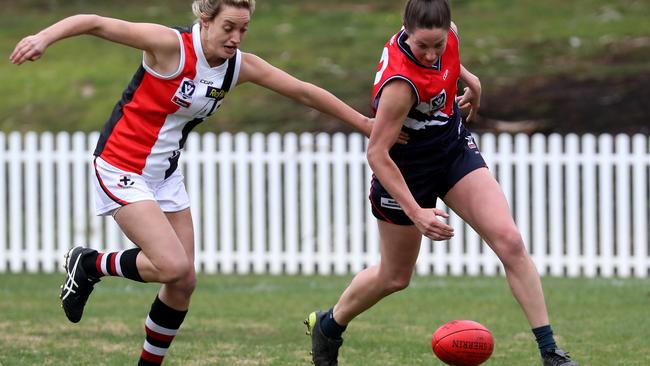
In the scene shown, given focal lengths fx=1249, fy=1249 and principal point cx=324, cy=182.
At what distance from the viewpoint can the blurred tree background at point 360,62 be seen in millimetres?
16188

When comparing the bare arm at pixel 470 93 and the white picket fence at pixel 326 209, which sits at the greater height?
the bare arm at pixel 470 93

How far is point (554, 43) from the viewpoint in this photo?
789 inches

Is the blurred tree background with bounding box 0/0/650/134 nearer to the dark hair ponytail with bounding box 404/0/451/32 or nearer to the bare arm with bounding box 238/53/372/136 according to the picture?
the bare arm with bounding box 238/53/372/136

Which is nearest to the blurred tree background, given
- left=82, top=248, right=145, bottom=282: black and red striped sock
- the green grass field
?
the green grass field

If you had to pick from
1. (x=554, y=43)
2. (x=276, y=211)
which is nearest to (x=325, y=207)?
(x=276, y=211)

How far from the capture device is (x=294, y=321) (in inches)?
357

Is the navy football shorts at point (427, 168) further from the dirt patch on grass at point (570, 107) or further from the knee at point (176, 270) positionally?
the dirt patch on grass at point (570, 107)

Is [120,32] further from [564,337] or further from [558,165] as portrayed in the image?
[558,165]

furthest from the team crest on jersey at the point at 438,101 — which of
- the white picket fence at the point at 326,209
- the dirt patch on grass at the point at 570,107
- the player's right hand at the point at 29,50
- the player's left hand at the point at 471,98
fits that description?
the dirt patch on grass at the point at 570,107

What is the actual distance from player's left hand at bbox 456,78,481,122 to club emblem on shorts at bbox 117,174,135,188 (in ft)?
5.74

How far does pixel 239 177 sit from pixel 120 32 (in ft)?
23.1

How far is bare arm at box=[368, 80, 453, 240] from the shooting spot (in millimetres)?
5809

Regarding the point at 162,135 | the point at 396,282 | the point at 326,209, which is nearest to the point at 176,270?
the point at 162,135

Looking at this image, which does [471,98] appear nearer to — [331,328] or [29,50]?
[331,328]
